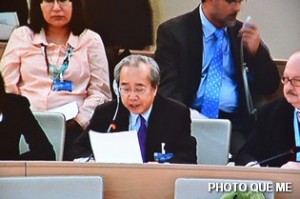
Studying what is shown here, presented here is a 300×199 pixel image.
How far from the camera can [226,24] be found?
290 centimetres

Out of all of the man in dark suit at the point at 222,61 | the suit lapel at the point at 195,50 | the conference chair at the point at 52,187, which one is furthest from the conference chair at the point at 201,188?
the suit lapel at the point at 195,50

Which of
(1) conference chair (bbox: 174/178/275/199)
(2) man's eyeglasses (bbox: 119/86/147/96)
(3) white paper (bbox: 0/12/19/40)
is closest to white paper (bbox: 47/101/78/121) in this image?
(2) man's eyeglasses (bbox: 119/86/147/96)

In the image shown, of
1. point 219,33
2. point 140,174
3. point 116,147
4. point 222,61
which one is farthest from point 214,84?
point 140,174

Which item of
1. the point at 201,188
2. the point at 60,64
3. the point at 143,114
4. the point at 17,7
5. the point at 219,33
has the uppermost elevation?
the point at 17,7

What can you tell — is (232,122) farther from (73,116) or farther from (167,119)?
(73,116)

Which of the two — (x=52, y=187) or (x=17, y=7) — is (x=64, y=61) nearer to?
(x=17, y=7)

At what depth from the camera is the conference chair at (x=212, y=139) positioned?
2.81 metres

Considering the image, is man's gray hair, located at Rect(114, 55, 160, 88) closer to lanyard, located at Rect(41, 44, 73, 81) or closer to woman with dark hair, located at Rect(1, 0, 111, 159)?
woman with dark hair, located at Rect(1, 0, 111, 159)

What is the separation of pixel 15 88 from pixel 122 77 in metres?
0.42

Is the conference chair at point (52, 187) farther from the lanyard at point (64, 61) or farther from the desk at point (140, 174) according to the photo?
the lanyard at point (64, 61)

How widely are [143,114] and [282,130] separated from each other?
56 cm

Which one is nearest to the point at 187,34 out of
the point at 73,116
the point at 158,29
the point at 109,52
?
the point at 158,29

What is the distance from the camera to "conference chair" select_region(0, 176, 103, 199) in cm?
236

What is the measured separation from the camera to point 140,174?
8.08 feet
